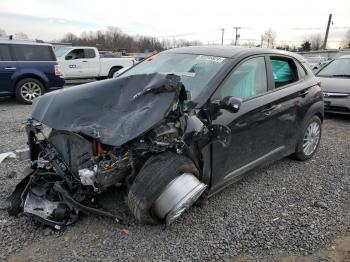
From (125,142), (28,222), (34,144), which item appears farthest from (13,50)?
(125,142)

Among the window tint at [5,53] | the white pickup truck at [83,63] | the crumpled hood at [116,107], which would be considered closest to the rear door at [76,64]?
the white pickup truck at [83,63]

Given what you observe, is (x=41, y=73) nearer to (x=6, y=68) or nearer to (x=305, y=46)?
(x=6, y=68)

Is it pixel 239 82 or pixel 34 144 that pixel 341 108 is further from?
pixel 34 144

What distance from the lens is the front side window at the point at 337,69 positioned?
323 inches

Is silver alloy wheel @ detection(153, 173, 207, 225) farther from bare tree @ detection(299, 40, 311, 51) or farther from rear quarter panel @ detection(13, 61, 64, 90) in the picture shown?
bare tree @ detection(299, 40, 311, 51)

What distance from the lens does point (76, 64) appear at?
14320mm

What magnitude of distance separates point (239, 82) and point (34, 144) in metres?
2.29

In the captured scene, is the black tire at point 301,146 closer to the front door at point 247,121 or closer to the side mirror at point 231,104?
the front door at point 247,121

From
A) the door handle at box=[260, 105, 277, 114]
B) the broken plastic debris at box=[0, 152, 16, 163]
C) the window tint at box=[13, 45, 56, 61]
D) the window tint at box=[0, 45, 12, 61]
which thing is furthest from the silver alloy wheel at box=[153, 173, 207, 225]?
the window tint at box=[13, 45, 56, 61]

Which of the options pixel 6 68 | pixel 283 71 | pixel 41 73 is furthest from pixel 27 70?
pixel 283 71

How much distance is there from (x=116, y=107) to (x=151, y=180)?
705 mm

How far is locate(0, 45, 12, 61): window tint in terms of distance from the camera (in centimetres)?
922

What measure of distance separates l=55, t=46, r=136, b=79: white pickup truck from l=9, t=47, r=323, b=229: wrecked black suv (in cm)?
1151

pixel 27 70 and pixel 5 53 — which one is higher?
pixel 5 53
